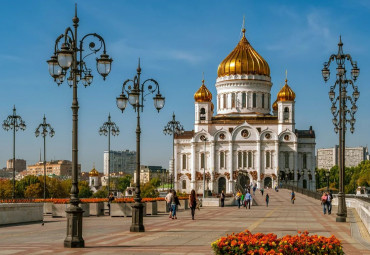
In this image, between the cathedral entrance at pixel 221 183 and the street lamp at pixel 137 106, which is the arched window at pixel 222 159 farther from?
the street lamp at pixel 137 106

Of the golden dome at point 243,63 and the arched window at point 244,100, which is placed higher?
the golden dome at point 243,63

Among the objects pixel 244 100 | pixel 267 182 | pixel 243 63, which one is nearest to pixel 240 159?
pixel 267 182

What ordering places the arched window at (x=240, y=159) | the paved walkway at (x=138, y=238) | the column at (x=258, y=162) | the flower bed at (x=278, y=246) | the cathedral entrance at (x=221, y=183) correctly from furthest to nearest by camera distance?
the cathedral entrance at (x=221, y=183)
the arched window at (x=240, y=159)
the column at (x=258, y=162)
the paved walkway at (x=138, y=238)
the flower bed at (x=278, y=246)

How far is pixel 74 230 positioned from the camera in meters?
16.2

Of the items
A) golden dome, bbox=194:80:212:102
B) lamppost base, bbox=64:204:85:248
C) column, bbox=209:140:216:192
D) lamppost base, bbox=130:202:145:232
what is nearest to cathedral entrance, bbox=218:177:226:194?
column, bbox=209:140:216:192

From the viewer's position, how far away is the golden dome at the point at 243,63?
102 meters

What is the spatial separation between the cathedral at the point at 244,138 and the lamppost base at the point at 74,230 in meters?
80.9

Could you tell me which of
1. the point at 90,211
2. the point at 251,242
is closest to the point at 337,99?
the point at 90,211

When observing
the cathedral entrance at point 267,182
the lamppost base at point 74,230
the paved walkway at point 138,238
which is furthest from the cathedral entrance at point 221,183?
the lamppost base at point 74,230

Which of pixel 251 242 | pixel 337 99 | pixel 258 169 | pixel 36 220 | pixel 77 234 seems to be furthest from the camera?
pixel 258 169

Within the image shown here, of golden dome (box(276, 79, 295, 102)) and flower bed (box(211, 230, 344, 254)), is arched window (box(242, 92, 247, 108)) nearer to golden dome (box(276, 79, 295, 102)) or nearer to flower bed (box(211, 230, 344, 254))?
golden dome (box(276, 79, 295, 102))

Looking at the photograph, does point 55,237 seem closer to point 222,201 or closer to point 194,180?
point 222,201

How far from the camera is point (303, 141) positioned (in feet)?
330

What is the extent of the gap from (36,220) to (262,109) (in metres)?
78.5
